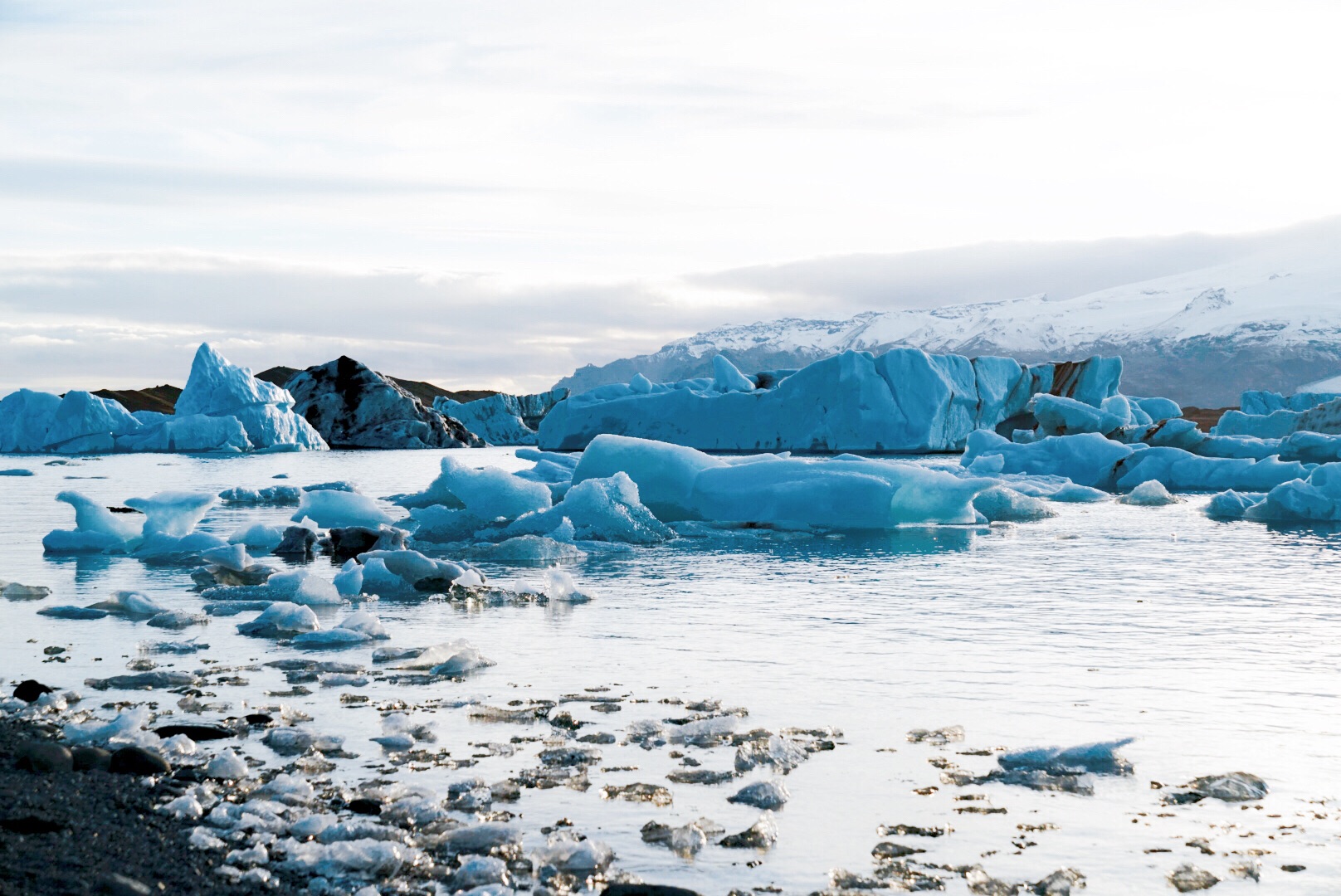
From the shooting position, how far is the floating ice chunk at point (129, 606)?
25.0 feet

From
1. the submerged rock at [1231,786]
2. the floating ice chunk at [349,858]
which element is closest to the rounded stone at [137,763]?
the floating ice chunk at [349,858]

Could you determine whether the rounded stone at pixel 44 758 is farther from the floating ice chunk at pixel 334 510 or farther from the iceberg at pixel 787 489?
the iceberg at pixel 787 489

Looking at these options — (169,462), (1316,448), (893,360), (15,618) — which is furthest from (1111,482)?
(169,462)

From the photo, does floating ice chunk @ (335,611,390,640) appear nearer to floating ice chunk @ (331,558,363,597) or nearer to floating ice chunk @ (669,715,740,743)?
floating ice chunk @ (331,558,363,597)

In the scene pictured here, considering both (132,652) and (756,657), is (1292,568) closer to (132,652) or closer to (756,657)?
(756,657)

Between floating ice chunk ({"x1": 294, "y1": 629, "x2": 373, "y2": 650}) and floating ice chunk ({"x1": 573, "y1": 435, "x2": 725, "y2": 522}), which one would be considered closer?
floating ice chunk ({"x1": 294, "y1": 629, "x2": 373, "y2": 650})

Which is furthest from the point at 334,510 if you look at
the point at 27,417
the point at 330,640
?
the point at 27,417

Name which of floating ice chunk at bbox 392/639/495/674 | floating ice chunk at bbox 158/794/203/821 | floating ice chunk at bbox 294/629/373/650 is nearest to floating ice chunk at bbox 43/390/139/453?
floating ice chunk at bbox 294/629/373/650

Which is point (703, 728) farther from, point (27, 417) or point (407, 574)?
point (27, 417)

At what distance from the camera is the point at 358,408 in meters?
52.4

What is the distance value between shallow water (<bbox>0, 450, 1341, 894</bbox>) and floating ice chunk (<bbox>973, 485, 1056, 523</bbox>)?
4.46 metres

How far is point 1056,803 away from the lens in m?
3.87

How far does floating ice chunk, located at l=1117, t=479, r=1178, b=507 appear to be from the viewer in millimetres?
19094

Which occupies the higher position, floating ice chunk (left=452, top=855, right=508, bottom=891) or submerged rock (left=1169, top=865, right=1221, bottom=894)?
floating ice chunk (left=452, top=855, right=508, bottom=891)
